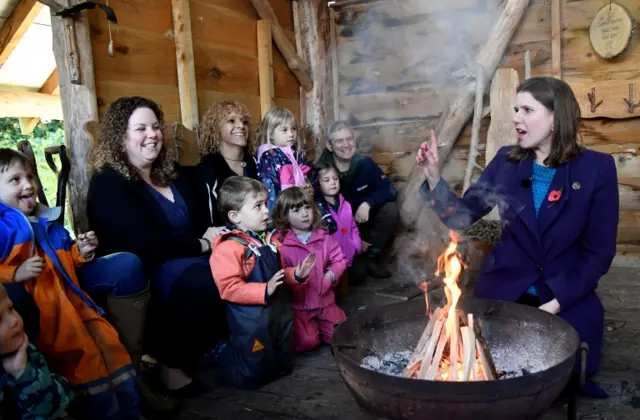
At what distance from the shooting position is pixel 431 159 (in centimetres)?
259

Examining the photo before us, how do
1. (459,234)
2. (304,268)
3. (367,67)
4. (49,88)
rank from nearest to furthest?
1. (304,268)
2. (459,234)
3. (367,67)
4. (49,88)

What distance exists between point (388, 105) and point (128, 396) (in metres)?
4.26

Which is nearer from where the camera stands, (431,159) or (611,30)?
(431,159)

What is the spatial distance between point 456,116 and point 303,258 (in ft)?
8.67

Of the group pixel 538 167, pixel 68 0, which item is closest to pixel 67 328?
pixel 68 0

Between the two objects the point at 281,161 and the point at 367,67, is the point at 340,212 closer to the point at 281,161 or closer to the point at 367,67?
the point at 281,161

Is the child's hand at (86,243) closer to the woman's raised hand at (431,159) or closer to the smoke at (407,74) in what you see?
the woman's raised hand at (431,159)

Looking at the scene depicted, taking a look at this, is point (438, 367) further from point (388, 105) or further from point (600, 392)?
point (388, 105)

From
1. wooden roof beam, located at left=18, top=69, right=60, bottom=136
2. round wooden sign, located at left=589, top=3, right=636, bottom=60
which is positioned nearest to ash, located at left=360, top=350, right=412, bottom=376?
round wooden sign, located at left=589, top=3, right=636, bottom=60

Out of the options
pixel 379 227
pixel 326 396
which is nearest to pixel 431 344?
pixel 326 396

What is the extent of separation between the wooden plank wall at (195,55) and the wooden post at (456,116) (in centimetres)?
152

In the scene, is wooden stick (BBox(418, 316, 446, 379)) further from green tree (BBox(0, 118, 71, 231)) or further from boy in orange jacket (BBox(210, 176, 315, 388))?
green tree (BBox(0, 118, 71, 231))

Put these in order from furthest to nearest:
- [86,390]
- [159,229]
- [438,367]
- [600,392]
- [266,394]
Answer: [159,229] < [266,394] < [600,392] < [86,390] < [438,367]

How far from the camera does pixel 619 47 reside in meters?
4.73
